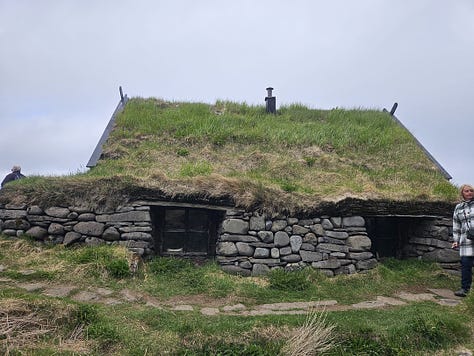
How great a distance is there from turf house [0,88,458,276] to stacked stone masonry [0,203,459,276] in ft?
0.06

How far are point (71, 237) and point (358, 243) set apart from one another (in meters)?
5.26

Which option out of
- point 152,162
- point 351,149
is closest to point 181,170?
point 152,162

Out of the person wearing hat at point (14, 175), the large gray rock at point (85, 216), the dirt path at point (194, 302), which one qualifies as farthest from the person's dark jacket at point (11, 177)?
the dirt path at point (194, 302)

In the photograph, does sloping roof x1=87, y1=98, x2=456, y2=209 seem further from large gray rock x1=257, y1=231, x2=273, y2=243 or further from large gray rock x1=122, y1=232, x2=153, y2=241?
large gray rock x1=122, y1=232, x2=153, y2=241

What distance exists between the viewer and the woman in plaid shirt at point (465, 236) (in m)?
6.32

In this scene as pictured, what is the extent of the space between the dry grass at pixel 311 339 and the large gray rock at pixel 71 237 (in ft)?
14.7

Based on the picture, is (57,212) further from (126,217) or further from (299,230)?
(299,230)

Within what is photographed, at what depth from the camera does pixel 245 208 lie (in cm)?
735

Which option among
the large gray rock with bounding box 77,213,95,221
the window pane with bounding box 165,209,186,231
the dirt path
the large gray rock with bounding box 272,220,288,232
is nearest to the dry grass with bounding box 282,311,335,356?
the dirt path

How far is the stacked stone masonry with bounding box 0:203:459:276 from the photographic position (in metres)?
7.22

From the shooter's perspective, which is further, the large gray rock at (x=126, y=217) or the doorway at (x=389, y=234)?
the doorway at (x=389, y=234)

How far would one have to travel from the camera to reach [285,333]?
15.6 ft

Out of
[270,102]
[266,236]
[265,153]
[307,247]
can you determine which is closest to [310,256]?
[307,247]

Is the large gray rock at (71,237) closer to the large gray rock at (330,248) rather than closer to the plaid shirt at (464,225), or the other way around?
the large gray rock at (330,248)
